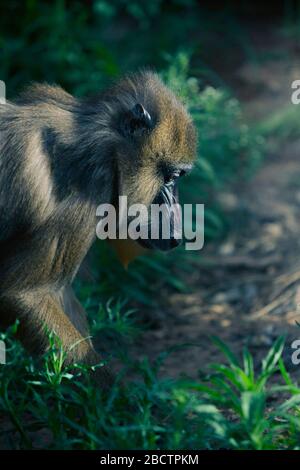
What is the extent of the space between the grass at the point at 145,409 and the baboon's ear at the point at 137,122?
3.65ft

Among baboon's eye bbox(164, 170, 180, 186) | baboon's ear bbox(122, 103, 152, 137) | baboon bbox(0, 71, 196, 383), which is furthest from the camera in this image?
baboon's eye bbox(164, 170, 180, 186)

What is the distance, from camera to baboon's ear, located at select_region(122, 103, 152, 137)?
13.5 feet

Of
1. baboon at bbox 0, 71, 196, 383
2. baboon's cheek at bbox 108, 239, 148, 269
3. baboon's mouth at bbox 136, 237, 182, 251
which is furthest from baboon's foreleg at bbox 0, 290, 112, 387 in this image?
baboon's cheek at bbox 108, 239, 148, 269

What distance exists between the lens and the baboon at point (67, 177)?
3.92 m

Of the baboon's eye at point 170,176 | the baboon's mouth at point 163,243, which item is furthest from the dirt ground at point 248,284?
the baboon's eye at point 170,176

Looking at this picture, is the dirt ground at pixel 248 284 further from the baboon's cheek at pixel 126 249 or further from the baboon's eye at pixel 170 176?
the baboon's eye at pixel 170 176

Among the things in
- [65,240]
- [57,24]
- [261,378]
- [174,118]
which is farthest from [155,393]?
[57,24]

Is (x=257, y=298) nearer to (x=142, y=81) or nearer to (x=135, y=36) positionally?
(x=142, y=81)

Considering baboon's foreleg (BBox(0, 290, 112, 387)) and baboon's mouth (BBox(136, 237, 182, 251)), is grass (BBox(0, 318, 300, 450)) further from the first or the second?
baboon's mouth (BBox(136, 237, 182, 251))

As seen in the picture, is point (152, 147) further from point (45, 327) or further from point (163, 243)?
point (45, 327)

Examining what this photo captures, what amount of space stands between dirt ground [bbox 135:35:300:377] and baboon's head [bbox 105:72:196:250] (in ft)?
2.52

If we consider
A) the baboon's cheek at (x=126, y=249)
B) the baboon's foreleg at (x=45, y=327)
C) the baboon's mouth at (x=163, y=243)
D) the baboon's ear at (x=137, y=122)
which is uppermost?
the baboon's ear at (x=137, y=122)

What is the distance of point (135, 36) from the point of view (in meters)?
8.10
